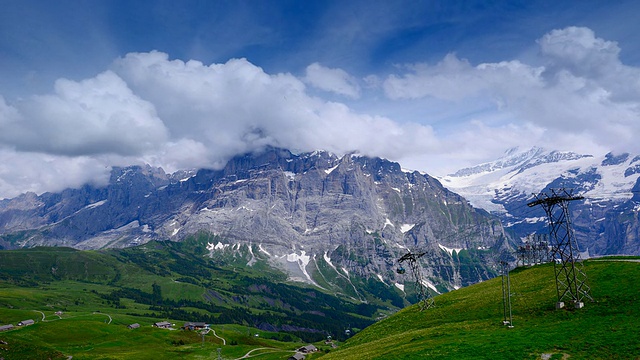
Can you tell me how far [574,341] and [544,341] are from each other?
117 inches

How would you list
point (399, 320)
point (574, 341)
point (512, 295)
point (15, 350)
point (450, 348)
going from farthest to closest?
point (399, 320)
point (15, 350)
point (512, 295)
point (450, 348)
point (574, 341)

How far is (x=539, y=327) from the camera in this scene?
5319 centimetres

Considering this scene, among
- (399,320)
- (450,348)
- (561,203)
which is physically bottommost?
(399,320)

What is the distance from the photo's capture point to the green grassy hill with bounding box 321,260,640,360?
43.3m

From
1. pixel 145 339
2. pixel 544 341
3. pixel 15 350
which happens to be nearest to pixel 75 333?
Result: pixel 145 339

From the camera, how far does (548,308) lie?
6219 cm

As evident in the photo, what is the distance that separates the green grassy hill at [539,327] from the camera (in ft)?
142

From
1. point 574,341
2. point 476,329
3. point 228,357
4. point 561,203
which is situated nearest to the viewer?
point 574,341

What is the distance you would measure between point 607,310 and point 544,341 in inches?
617

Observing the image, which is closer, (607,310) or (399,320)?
(607,310)

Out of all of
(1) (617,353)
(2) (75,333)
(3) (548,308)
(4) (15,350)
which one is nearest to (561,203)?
(3) (548,308)

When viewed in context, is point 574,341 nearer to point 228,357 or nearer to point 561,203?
point 561,203

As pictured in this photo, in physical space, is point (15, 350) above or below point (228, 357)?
above

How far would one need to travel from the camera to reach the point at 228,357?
5364 inches
